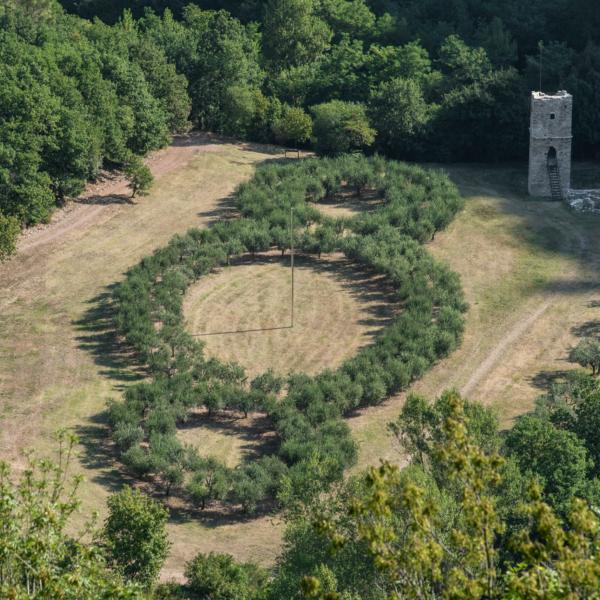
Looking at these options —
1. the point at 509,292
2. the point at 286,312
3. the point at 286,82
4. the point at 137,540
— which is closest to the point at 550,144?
the point at 509,292

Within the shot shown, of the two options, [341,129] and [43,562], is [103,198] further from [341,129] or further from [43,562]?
[43,562]

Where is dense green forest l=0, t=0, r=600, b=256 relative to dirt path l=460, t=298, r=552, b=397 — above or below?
above

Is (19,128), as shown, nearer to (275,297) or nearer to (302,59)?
(275,297)

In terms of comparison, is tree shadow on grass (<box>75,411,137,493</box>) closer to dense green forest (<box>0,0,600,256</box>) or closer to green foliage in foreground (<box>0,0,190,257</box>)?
green foliage in foreground (<box>0,0,190,257</box>)

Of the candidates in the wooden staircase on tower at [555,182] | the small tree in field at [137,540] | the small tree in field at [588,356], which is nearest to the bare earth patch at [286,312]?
the small tree in field at [588,356]

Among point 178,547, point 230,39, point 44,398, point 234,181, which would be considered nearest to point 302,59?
point 230,39

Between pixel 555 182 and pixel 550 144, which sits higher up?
pixel 550 144

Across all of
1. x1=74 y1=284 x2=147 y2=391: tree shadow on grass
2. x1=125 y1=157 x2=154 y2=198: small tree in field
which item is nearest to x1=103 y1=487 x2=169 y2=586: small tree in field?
x1=74 y1=284 x2=147 y2=391: tree shadow on grass
